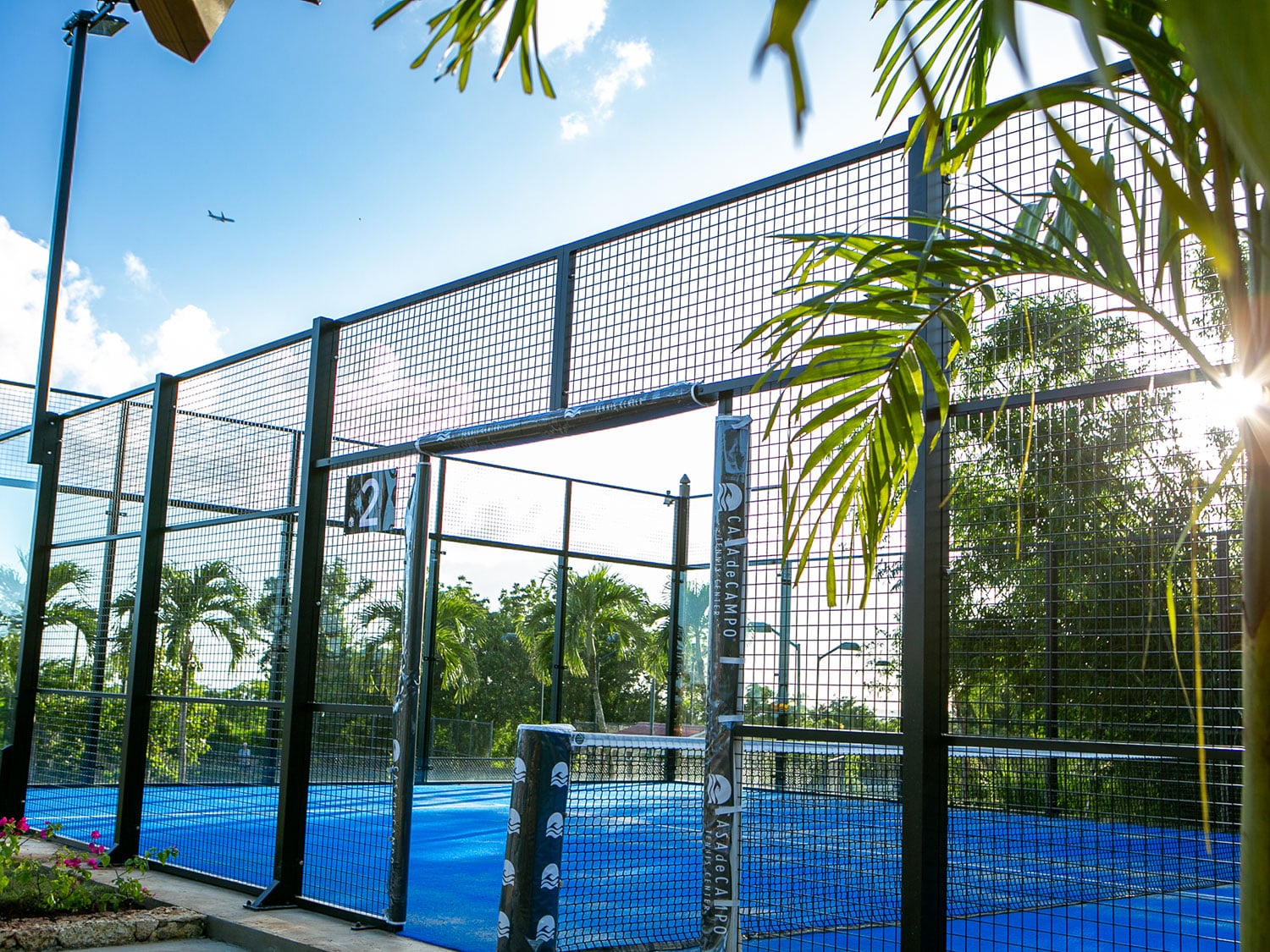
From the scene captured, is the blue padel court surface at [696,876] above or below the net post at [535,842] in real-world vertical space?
below

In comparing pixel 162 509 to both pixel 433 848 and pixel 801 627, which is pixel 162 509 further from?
pixel 801 627

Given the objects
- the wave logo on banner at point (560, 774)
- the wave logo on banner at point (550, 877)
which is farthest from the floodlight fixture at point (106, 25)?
the wave logo on banner at point (550, 877)

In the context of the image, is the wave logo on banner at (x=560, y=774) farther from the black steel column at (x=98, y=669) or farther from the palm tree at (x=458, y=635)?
the palm tree at (x=458, y=635)

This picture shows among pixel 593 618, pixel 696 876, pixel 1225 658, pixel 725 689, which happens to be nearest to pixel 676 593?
pixel 696 876

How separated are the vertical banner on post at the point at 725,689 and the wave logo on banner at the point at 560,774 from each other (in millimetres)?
467

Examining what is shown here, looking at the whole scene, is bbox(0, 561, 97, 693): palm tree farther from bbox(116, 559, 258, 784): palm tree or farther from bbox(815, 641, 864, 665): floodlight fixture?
bbox(815, 641, 864, 665): floodlight fixture

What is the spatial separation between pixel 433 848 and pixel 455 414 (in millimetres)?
4374

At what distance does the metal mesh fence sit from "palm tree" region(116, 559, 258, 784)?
0.08 metres

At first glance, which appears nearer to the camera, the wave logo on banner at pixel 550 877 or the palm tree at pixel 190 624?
the wave logo on banner at pixel 550 877

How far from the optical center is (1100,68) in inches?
27.2

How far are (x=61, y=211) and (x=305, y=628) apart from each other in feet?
12.1

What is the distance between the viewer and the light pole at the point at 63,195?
23.7 feet

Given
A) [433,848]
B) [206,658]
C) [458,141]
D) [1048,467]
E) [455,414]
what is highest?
[458,141]

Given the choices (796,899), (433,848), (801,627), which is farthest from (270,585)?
(801,627)
